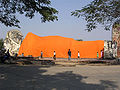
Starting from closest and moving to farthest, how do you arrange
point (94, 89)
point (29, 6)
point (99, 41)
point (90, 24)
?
point (94, 89)
point (29, 6)
point (90, 24)
point (99, 41)

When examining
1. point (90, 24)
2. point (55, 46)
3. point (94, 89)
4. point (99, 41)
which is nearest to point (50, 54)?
point (55, 46)

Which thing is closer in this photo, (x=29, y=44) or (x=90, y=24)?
(x=90, y=24)

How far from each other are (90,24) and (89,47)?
22.3 m

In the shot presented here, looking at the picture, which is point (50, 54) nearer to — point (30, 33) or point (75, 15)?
point (30, 33)

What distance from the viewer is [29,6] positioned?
421 inches

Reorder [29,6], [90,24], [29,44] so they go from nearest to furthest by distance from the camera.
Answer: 1. [29,6]
2. [90,24]
3. [29,44]

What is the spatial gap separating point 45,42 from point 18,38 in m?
6.73

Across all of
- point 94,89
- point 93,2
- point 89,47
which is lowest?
point 94,89

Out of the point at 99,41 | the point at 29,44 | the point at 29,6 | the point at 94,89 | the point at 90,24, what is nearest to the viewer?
the point at 94,89

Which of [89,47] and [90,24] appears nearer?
[90,24]

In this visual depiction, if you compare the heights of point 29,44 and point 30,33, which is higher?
point 30,33

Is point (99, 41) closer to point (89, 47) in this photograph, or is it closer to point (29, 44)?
point (89, 47)

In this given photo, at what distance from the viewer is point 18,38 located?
34594 millimetres

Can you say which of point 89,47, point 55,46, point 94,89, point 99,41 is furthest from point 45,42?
point 94,89
